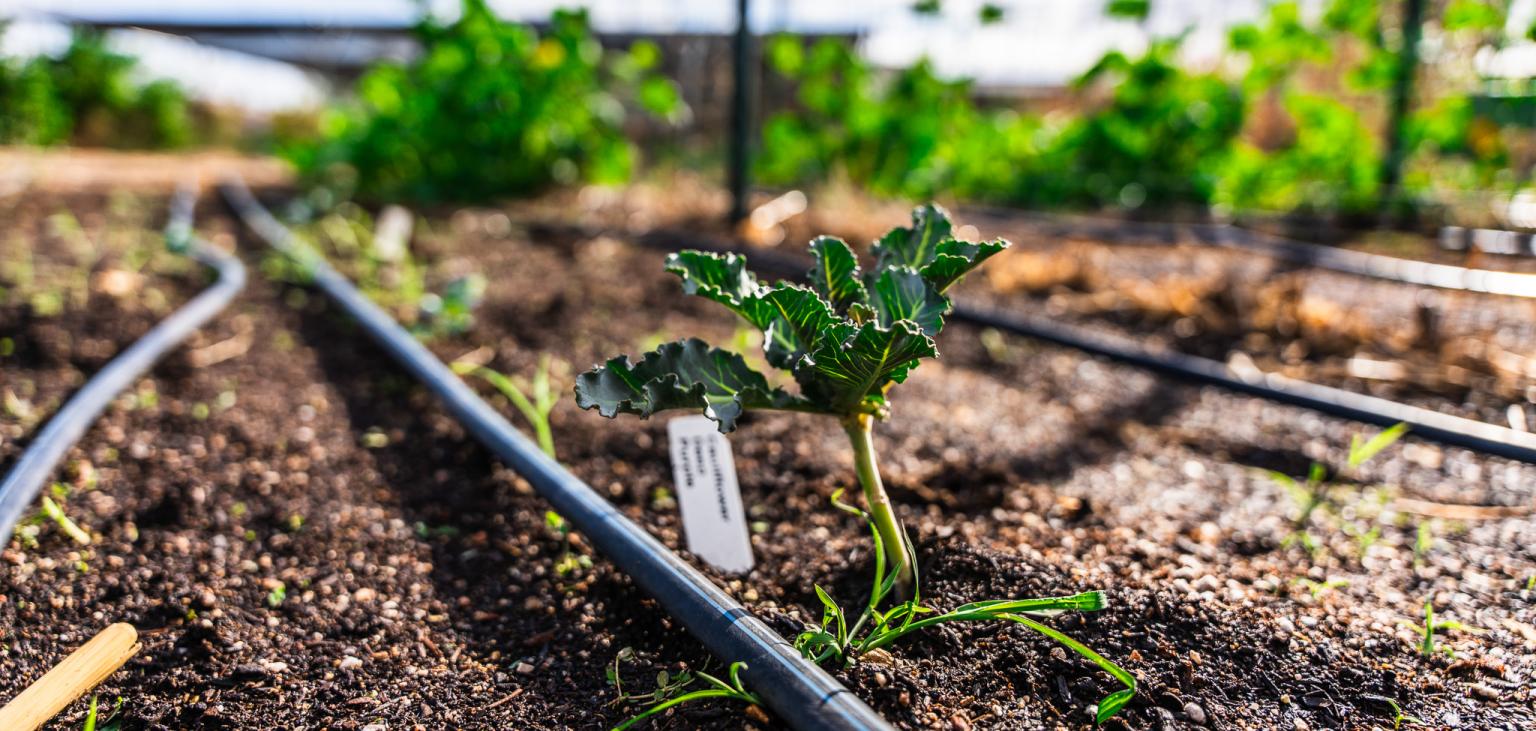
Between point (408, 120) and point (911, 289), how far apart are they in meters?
5.35

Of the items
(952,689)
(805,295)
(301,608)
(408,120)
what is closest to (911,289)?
(805,295)

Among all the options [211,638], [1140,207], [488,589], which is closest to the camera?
[211,638]

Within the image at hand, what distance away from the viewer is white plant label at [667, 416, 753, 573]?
4.54 feet

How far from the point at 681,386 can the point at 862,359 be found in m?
0.22

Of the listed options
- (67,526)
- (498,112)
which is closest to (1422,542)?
(67,526)

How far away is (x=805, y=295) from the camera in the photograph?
1.05 metres

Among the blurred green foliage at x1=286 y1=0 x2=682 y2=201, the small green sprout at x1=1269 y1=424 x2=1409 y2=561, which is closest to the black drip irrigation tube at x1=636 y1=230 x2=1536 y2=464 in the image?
the small green sprout at x1=1269 y1=424 x2=1409 y2=561

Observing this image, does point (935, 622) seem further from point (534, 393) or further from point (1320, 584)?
point (534, 393)

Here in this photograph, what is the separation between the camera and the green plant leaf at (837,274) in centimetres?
118

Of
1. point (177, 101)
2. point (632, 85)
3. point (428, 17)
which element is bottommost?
point (177, 101)

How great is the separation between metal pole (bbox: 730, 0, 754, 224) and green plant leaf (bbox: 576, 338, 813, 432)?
3136mm

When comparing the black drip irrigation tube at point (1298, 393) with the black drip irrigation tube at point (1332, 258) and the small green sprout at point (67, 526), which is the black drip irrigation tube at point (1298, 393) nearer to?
the black drip irrigation tube at point (1332, 258)

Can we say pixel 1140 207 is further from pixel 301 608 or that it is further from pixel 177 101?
pixel 177 101

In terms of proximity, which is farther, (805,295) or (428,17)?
(428,17)
